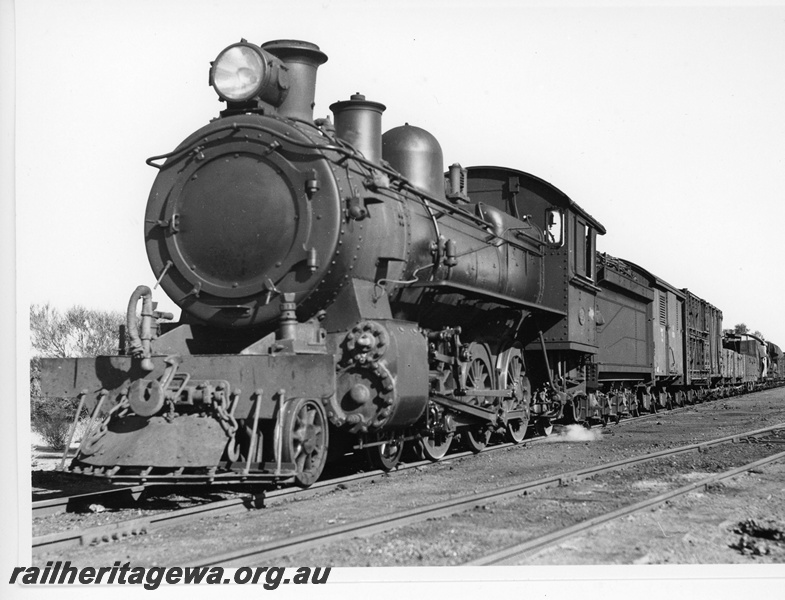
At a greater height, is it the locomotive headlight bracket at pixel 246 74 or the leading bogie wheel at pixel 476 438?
the locomotive headlight bracket at pixel 246 74

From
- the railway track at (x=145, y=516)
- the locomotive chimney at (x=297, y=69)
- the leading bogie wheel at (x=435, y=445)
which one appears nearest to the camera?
the railway track at (x=145, y=516)

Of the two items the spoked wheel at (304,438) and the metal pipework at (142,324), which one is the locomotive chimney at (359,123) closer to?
the metal pipework at (142,324)

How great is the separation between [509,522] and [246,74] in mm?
4292

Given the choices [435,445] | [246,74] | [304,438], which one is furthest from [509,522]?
[246,74]

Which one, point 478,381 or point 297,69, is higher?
point 297,69

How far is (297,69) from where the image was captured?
760 cm

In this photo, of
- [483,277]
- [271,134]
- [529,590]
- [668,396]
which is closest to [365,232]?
[271,134]

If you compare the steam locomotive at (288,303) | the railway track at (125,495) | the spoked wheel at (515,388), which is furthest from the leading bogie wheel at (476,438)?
the railway track at (125,495)

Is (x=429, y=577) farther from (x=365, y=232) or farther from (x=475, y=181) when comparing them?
(x=475, y=181)

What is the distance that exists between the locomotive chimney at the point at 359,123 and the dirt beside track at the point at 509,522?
3.25 meters

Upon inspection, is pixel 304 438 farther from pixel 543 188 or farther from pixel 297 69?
pixel 543 188

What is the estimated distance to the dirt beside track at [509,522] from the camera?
5.09 metres

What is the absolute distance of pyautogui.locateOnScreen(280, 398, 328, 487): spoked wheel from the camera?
6320mm

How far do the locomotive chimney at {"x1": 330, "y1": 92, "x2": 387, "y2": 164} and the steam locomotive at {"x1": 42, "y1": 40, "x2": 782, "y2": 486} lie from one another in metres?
0.01
